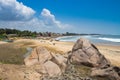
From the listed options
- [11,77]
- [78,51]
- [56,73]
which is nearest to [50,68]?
[56,73]

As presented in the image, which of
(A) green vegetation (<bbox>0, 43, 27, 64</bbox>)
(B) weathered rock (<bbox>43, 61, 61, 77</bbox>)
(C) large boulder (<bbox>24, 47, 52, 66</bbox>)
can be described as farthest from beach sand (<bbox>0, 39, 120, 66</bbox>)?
(B) weathered rock (<bbox>43, 61, 61, 77</bbox>)

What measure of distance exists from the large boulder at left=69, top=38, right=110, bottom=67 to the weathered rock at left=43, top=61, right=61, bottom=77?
446 centimetres

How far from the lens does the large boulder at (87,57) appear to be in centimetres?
2366

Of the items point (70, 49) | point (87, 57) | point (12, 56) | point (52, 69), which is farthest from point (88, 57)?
point (70, 49)

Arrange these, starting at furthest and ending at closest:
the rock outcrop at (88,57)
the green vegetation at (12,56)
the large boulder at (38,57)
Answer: the green vegetation at (12,56)
the rock outcrop at (88,57)
the large boulder at (38,57)

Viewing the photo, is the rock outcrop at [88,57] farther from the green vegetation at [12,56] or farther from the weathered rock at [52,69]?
the green vegetation at [12,56]

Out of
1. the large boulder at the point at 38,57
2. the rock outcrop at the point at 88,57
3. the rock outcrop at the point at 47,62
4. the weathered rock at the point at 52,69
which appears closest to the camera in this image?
the weathered rock at the point at 52,69

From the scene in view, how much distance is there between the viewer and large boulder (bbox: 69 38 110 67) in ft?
77.6

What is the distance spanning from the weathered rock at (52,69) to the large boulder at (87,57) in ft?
14.6

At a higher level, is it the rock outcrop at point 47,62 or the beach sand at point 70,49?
the rock outcrop at point 47,62

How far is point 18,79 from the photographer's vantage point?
17328 mm

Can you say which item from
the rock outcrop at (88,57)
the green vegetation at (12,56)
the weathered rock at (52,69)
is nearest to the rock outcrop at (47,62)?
the weathered rock at (52,69)

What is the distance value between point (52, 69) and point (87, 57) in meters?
5.83

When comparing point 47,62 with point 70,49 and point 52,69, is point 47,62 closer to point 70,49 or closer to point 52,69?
point 52,69
